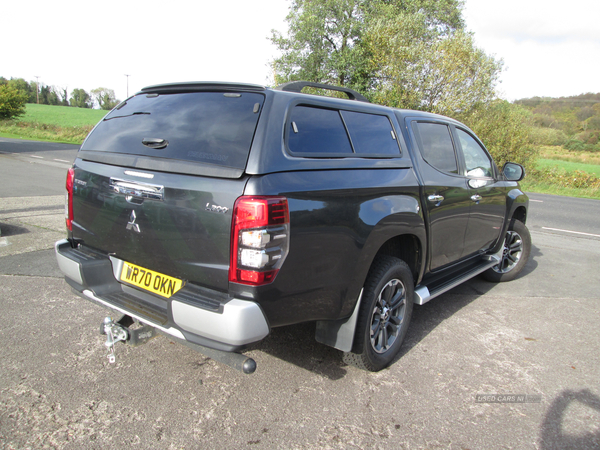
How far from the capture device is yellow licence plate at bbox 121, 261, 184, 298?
2436mm

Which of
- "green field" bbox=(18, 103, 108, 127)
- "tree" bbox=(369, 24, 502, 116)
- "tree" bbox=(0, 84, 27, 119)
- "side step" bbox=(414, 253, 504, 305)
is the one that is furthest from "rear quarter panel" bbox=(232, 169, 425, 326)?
"green field" bbox=(18, 103, 108, 127)

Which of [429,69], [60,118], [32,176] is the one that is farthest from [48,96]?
[32,176]

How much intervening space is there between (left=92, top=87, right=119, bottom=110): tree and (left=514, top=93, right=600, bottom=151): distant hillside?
9012 centimetres

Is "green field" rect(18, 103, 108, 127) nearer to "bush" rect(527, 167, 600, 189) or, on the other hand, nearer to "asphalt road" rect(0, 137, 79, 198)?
"asphalt road" rect(0, 137, 79, 198)

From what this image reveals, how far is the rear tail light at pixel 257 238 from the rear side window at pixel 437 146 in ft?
6.24

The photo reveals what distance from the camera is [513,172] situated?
16.2ft

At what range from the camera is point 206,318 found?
7.07ft

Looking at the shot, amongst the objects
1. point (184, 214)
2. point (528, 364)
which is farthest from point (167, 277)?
point (528, 364)

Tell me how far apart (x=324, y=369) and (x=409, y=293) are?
2.84ft

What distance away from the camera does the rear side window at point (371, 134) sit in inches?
118

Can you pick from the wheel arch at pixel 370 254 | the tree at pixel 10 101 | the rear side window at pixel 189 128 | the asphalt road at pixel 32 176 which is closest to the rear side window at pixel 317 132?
the rear side window at pixel 189 128

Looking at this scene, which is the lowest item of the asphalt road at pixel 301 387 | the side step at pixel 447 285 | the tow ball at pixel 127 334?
the asphalt road at pixel 301 387

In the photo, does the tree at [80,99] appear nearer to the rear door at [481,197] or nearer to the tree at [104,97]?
the tree at [104,97]

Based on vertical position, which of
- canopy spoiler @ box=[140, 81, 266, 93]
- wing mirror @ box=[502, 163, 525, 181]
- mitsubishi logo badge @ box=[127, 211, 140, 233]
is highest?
canopy spoiler @ box=[140, 81, 266, 93]
